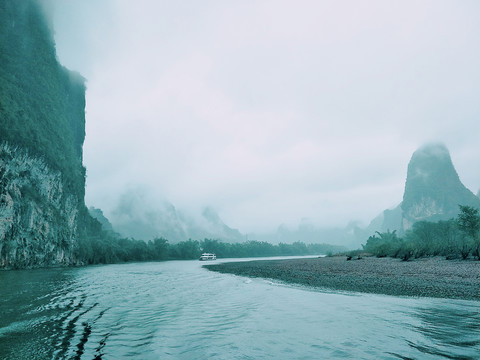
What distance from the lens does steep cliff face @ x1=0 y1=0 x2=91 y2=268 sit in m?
82.4

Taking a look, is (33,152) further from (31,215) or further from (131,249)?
(131,249)

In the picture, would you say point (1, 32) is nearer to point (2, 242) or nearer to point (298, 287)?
point (2, 242)

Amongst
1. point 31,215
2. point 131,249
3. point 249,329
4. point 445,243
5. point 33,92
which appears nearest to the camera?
point 249,329

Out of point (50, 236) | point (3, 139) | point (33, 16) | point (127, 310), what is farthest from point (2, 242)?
point (33, 16)

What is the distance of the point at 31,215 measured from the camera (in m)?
88.7

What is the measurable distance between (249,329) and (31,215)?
9962 centimetres

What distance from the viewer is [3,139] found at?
83.6 m

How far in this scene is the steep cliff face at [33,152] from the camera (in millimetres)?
82438

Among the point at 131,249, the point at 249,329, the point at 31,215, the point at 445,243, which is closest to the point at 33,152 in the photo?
the point at 31,215

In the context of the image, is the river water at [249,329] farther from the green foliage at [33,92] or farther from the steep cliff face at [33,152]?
the green foliage at [33,92]

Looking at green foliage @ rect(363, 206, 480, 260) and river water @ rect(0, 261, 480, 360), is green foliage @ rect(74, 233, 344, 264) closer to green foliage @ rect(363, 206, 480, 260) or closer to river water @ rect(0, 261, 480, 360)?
green foliage @ rect(363, 206, 480, 260)

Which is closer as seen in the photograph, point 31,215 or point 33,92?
point 31,215

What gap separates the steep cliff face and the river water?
256 ft

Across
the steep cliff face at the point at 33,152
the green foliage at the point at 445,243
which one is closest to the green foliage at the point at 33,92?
the steep cliff face at the point at 33,152
